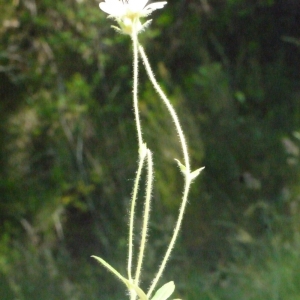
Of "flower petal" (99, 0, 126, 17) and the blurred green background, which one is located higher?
"flower petal" (99, 0, 126, 17)

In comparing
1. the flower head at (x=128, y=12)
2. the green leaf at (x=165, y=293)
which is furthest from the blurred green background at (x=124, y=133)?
the flower head at (x=128, y=12)

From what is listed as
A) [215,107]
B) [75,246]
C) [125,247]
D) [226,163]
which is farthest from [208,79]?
[75,246]

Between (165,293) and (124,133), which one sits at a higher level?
(165,293)

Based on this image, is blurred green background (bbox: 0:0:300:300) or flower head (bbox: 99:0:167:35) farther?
blurred green background (bbox: 0:0:300:300)

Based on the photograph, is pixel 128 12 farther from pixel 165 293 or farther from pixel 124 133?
pixel 124 133

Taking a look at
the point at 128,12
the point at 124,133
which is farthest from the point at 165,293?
the point at 124,133

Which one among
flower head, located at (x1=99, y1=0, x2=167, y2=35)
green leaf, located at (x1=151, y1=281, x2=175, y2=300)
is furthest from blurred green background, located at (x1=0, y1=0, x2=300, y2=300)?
flower head, located at (x1=99, y1=0, x2=167, y2=35)

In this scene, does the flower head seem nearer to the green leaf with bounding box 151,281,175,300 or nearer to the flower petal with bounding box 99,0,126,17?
the flower petal with bounding box 99,0,126,17

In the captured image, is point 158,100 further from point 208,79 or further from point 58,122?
point 58,122
